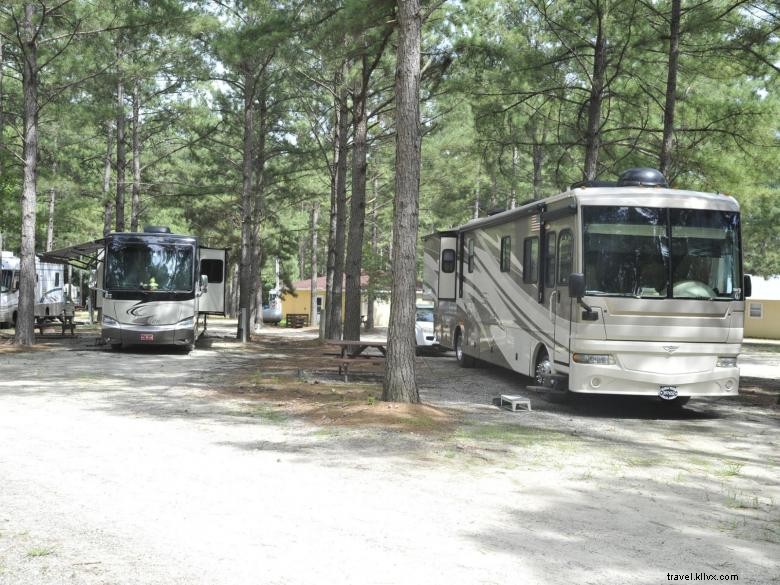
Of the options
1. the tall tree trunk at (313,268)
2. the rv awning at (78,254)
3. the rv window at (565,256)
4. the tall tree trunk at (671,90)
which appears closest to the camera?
the rv window at (565,256)

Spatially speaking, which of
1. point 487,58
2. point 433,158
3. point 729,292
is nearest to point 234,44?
point 487,58

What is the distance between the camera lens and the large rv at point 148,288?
67.6 ft

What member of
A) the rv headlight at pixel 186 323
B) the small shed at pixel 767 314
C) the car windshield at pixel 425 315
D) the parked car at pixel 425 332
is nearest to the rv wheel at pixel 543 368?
the parked car at pixel 425 332

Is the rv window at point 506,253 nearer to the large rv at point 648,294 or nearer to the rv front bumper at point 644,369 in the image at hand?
the large rv at point 648,294

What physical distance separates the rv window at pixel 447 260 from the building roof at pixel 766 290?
29176 millimetres

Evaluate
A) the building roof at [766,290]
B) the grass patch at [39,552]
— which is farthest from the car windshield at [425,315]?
the building roof at [766,290]

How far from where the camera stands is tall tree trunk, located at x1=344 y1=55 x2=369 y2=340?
19.8 metres

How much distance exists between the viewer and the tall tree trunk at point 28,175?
2081cm

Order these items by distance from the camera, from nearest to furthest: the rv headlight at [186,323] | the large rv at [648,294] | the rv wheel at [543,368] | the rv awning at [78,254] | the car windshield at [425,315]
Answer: the large rv at [648,294] < the rv wheel at [543,368] < the rv headlight at [186,323] < the rv awning at [78,254] < the car windshield at [425,315]

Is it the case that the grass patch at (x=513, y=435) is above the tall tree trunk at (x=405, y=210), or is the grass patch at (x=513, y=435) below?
below

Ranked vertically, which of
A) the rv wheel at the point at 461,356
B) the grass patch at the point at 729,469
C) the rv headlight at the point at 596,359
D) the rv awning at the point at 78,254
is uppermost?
the rv awning at the point at 78,254

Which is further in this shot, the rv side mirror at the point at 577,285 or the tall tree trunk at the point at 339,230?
the tall tree trunk at the point at 339,230

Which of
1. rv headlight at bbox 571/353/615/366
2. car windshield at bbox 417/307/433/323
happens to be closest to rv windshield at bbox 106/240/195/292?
car windshield at bbox 417/307/433/323

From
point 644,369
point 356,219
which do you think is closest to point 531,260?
point 644,369
